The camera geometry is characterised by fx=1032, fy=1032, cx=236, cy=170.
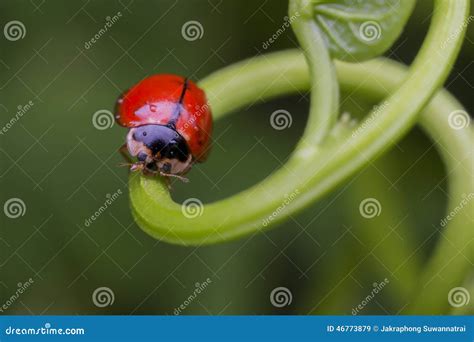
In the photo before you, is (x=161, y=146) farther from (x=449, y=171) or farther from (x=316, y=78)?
(x=449, y=171)

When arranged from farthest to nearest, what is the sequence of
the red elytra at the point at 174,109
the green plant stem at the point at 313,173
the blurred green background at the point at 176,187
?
1. the blurred green background at the point at 176,187
2. the red elytra at the point at 174,109
3. the green plant stem at the point at 313,173

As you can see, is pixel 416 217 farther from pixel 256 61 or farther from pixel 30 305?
pixel 30 305

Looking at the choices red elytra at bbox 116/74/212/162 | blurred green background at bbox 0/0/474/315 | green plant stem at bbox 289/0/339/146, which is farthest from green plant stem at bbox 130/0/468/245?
blurred green background at bbox 0/0/474/315

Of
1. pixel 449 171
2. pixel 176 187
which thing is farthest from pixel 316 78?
pixel 176 187

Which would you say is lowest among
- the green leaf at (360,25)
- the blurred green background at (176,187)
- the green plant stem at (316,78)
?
the blurred green background at (176,187)

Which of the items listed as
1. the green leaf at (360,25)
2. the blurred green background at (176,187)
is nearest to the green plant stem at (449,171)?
the green leaf at (360,25)

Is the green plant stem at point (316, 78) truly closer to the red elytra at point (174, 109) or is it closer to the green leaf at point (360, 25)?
the green leaf at point (360, 25)

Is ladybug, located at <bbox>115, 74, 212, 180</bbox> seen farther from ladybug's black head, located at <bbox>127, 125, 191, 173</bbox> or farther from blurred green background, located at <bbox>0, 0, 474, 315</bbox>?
blurred green background, located at <bbox>0, 0, 474, 315</bbox>
